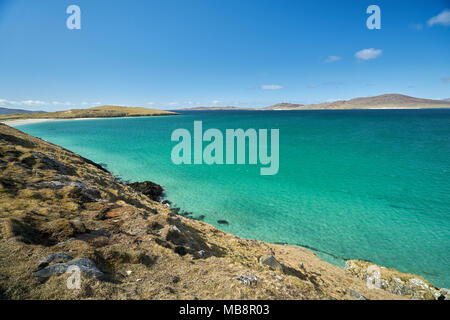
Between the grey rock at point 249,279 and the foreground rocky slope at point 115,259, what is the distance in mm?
29

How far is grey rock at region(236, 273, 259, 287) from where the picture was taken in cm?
496

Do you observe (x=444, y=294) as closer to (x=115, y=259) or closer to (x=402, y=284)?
(x=402, y=284)

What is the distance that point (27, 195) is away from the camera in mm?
7457

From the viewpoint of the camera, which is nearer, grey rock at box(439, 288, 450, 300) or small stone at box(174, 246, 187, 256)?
small stone at box(174, 246, 187, 256)

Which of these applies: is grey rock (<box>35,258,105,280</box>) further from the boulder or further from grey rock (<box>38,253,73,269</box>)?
the boulder

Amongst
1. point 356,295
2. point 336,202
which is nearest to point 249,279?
point 356,295

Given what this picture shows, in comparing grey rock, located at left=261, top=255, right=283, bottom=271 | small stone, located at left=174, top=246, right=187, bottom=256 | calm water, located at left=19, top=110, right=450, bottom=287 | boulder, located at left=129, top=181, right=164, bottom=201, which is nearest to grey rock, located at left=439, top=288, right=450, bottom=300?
calm water, located at left=19, top=110, right=450, bottom=287

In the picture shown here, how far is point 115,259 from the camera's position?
538 centimetres

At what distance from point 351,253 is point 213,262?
10412 millimetres

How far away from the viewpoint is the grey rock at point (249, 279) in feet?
16.3

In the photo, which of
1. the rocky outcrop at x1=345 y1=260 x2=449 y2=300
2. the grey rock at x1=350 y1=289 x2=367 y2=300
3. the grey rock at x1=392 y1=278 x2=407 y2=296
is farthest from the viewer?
the grey rock at x1=392 y1=278 x2=407 y2=296

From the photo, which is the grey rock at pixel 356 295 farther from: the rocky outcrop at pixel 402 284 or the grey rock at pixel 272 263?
the grey rock at pixel 272 263

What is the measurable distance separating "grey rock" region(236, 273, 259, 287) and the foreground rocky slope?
3 cm

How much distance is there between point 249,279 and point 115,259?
4006 millimetres
